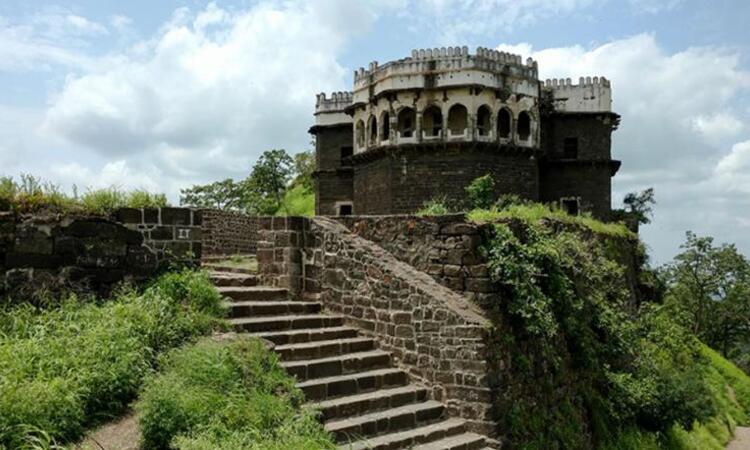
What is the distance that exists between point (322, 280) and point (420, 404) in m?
2.32

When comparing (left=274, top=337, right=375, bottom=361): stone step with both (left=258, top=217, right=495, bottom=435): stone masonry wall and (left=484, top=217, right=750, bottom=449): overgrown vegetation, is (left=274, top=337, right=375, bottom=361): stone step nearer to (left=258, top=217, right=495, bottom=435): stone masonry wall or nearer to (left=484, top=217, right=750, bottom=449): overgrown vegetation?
(left=258, top=217, right=495, bottom=435): stone masonry wall

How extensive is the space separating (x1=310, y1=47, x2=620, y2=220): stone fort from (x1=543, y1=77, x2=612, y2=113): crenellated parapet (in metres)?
0.04

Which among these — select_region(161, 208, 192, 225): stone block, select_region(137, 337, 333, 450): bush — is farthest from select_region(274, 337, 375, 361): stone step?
select_region(161, 208, 192, 225): stone block

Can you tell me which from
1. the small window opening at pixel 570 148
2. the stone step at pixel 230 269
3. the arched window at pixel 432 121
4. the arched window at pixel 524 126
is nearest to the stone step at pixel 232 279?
the stone step at pixel 230 269

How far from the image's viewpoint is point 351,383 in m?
7.23

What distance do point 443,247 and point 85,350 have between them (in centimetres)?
424

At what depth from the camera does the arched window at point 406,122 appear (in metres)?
23.7

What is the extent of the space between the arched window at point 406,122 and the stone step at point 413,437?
17.2 metres

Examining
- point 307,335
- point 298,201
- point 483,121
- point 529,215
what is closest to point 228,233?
point 529,215

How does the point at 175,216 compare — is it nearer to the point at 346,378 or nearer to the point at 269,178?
the point at 346,378

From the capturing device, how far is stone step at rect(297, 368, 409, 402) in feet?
22.4

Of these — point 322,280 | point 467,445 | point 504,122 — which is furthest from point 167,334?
point 504,122

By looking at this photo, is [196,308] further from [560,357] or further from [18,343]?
[560,357]

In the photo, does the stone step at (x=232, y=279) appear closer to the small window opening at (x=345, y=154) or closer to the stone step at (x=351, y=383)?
the stone step at (x=351, y=383)
